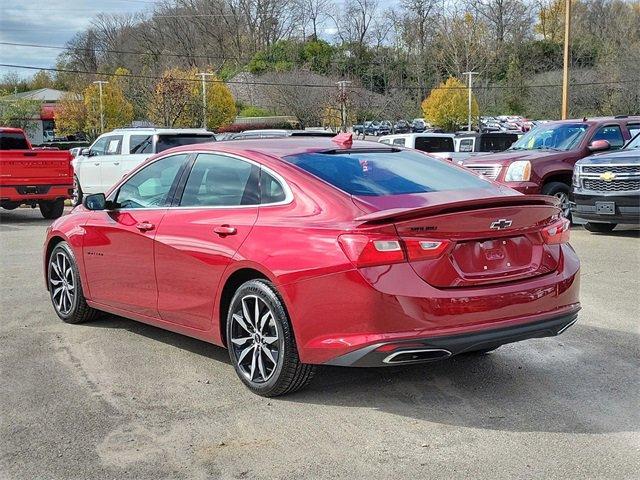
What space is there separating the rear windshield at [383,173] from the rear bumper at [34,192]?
11.8 meters

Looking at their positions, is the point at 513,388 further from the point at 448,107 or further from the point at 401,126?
the point at 401,126

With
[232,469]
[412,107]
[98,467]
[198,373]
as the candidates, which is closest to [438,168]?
[198,373]

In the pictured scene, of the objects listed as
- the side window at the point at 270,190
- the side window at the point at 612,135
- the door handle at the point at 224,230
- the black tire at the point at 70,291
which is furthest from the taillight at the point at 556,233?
the side window at the point at 612,135

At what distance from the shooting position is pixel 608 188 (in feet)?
36.4

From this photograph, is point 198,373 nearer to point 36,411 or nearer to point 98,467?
point 36,411

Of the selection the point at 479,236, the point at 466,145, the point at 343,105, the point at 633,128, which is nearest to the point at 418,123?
the point at 343,105

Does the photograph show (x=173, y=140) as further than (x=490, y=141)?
No

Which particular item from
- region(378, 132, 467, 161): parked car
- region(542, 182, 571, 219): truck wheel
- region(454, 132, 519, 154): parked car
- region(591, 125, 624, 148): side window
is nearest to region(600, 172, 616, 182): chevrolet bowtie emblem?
region(542, 182, 571, 219): truck wheel

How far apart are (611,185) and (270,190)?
790cm

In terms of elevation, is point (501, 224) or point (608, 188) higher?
point (501, 224)

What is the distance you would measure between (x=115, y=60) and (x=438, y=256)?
312ft

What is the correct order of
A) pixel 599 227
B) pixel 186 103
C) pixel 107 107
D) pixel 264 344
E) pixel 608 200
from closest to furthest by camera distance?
pixel 264 344
pixel 608 200
pixel 599 227
pixel 186 103
pixel 107 107

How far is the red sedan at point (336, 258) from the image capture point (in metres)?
4.01

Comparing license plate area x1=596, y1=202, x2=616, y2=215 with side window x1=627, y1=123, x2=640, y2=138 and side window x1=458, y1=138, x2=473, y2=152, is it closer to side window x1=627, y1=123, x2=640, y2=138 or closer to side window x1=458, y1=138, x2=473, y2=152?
side window x1=627, y1=123, x2=640, y2=138
